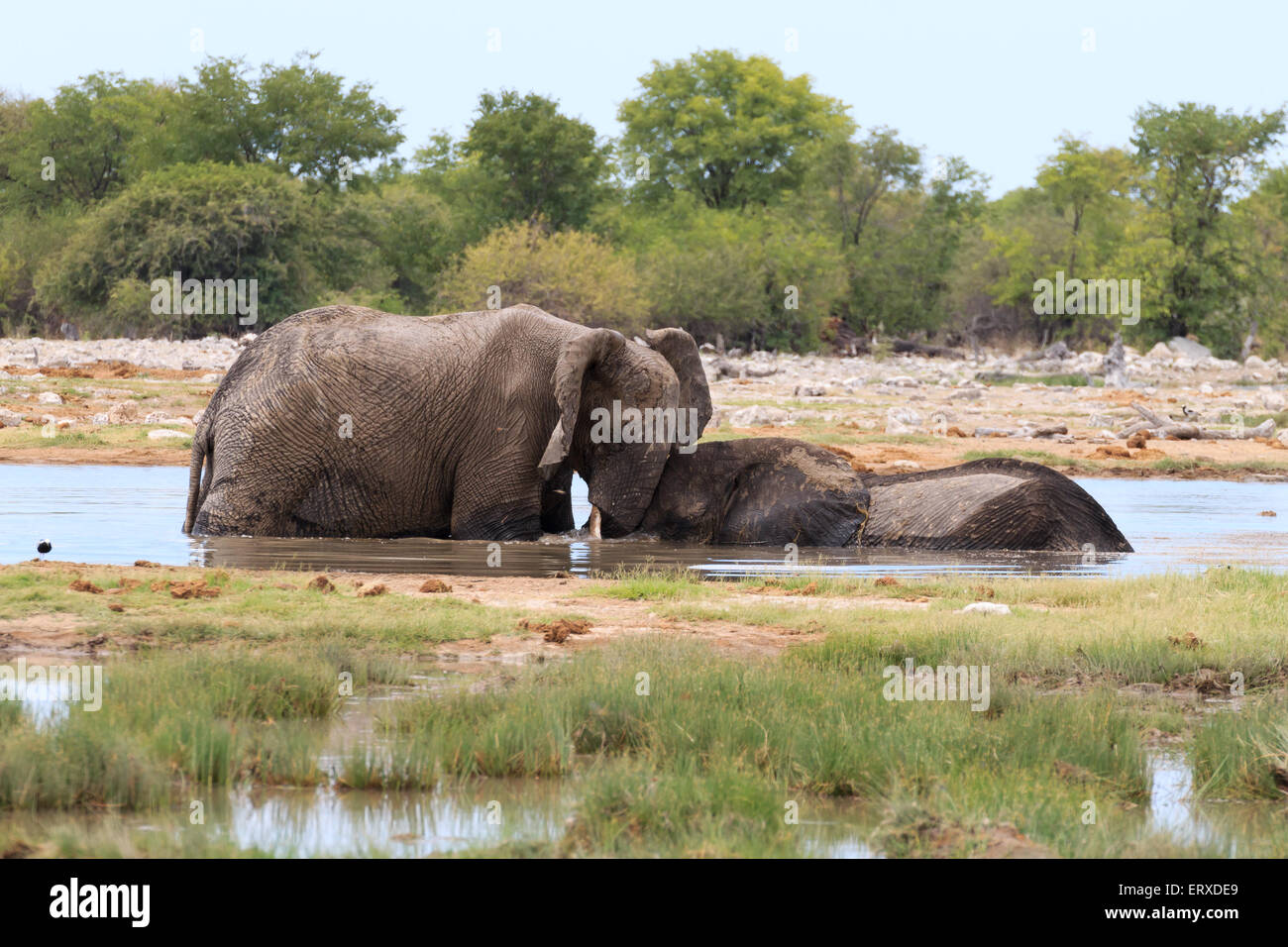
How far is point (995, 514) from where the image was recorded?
1385 cm

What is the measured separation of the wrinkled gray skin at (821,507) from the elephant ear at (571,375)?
116 cm

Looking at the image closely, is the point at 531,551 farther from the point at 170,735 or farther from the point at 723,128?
the point at 723,128

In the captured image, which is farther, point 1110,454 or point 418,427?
point 1110,454

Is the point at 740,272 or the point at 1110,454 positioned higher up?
the point at 740,272

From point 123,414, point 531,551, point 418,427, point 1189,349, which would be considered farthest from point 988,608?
point 1189,349

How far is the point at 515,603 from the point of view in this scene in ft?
A: 34.0

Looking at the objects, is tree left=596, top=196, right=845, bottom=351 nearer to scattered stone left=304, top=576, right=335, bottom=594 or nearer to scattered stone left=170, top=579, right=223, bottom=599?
scattered stone left=304, top=576, right=335, bottom=594

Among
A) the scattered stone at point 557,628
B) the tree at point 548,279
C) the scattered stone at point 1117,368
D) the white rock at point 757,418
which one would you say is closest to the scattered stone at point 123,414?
the white rock at point 757,418

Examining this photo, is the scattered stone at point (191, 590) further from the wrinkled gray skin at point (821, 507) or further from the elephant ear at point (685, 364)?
the elephant ear at point (685, 364)

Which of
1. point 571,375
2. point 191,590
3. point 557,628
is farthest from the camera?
point 571,375

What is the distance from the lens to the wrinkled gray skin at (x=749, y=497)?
547 inches

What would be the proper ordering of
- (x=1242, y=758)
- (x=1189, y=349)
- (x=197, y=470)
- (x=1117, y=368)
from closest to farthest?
(x=1242, y=758) < (x=197, y=470) < (x=1117, y=368) < (x=1189, y=349)

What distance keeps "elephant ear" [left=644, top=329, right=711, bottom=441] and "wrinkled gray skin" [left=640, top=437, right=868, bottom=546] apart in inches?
16.9

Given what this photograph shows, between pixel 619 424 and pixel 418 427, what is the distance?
1.82 m
